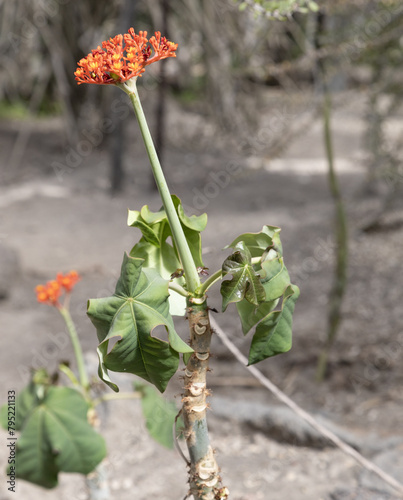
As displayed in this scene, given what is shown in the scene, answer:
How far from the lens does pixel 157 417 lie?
132 centimetres

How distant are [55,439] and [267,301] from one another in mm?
617

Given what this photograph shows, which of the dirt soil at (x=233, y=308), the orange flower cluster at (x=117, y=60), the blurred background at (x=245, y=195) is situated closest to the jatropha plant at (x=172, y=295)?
the orange flower cluster at (x=117, y=60)

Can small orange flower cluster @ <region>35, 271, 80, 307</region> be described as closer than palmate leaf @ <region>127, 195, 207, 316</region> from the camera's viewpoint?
No

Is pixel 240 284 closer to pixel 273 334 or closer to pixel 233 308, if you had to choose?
pixel 273 334

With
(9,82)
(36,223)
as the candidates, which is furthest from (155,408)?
(9,82)

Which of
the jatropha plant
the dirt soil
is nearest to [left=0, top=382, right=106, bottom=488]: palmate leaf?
the dirt soil

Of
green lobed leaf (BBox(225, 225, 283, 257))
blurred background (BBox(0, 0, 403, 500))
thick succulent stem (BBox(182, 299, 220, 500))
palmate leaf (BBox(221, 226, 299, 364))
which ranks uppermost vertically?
blurred background (BBox(0, 0, 403, 500))

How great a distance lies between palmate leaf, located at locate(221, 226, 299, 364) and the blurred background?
0.57 meters

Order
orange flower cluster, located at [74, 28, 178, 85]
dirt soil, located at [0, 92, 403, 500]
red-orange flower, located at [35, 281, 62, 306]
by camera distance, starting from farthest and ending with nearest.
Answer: dirt soil, located at [0, 92, 403, 500] → red-orange flower, located at [35, 281, 62, 306] → orange flower cluster, located at [74, 28, 178, 85]

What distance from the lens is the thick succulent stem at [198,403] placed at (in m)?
0.67

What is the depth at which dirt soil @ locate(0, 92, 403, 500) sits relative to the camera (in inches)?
62.9

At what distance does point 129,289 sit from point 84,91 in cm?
589

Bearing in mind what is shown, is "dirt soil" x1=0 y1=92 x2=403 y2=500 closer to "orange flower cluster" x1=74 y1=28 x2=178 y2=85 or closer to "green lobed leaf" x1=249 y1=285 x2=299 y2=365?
"green lobed leaf" x1=249 y1=285 x2=299 y2=365

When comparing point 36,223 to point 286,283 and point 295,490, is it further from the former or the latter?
point 286,283
